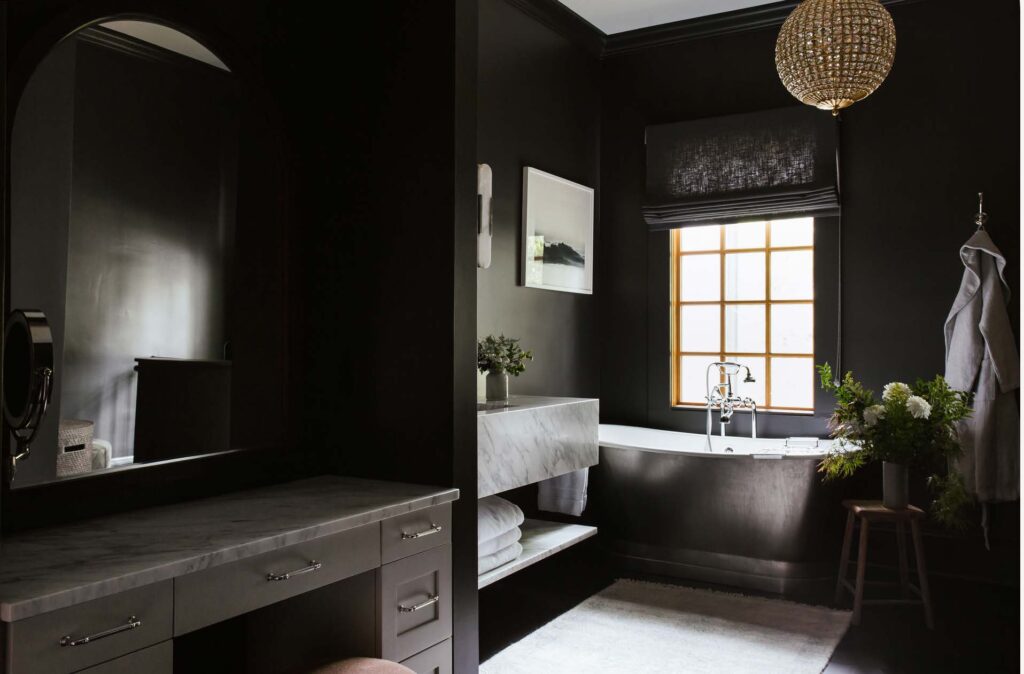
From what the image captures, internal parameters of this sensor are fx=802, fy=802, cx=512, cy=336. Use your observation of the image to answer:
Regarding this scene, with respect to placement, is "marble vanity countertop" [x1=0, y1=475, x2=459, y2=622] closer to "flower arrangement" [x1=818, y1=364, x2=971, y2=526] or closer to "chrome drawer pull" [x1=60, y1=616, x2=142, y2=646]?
"chrome drawer pull" [x1=60, y1=616, x2=142, y2=646]

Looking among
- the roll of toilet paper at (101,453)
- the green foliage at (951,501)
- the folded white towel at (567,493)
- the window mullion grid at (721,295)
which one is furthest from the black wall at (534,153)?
the roll of toilet paper at (101,453)

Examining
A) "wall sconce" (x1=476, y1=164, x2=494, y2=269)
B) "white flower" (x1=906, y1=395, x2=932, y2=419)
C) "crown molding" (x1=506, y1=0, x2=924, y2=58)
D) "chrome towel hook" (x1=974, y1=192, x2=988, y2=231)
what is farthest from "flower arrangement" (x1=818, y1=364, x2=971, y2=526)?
"crown molding" (x1=506, y1=0, x2=924, y2=58)

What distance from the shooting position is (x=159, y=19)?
2.04 m

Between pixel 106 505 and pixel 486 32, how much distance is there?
3.12 meters

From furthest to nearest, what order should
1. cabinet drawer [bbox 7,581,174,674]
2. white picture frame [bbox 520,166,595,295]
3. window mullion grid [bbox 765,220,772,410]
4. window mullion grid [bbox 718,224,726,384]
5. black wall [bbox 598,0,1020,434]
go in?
window mullion grid [bbox 718,224,726,384] < window mullion grid [bbox 765,220,772,410] < white picture frame [bbox 520,166,595,295] < black wall [bbox 598,0,1020,434] < cabinet drawer [bbox 7,581,174,674]

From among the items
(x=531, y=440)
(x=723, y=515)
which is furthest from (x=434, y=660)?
(x=723, y=515)

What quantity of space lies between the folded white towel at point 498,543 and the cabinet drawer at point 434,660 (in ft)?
2.54

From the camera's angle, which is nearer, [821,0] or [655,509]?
[821,0]

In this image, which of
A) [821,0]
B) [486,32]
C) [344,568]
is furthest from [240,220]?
[486,32]

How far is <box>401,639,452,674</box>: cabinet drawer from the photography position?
220cm

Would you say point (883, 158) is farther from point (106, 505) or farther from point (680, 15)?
point (106, 505)

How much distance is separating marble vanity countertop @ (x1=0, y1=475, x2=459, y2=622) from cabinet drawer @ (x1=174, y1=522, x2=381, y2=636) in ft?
0.11

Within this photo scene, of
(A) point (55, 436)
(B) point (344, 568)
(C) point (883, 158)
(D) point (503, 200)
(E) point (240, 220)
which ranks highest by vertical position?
(C) point (883, 158)

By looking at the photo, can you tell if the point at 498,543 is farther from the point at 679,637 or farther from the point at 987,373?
the point at 987,373
